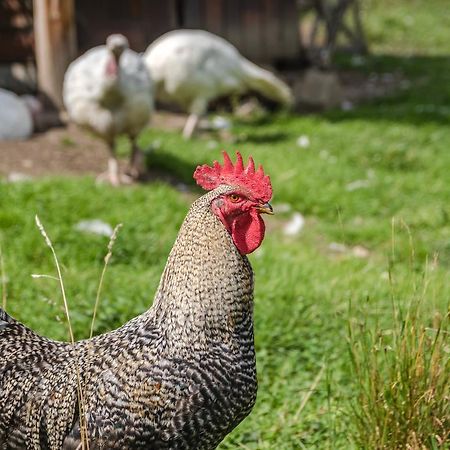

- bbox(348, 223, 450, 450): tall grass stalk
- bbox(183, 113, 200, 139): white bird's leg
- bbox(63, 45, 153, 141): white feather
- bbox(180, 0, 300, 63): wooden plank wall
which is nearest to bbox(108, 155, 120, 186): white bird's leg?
bbox(63, 45, 153, 141): white feather

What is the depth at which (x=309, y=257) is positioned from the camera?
659 cm

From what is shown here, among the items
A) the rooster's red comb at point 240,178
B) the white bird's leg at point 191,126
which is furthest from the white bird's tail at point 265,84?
the rooster's red comb at point 240,178

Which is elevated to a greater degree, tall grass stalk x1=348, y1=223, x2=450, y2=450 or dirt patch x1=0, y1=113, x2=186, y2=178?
tall grass stalk x1=348, y1=223, x2=450, y2=450

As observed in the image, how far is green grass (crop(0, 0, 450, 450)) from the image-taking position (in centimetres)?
398

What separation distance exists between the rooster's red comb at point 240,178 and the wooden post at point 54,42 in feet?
26.1

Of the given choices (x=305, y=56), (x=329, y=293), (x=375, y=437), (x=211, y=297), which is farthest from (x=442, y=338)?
(x=305, y=56)

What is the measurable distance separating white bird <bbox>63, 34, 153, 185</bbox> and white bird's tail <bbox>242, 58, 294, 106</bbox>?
10.3 feet

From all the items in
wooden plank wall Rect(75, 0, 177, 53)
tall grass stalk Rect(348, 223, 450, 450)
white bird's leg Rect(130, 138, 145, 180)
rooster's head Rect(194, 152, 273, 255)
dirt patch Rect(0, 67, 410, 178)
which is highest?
rooster's head Rect(194, 152, 273, 255)

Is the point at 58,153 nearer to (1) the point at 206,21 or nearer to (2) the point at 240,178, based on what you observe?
(1) the point at 206,21

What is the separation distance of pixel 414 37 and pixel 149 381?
20.3m

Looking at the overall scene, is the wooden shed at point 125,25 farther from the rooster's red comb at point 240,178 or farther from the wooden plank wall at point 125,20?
the rooster's red comb at point 240,178

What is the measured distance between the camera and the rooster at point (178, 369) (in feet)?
9.89

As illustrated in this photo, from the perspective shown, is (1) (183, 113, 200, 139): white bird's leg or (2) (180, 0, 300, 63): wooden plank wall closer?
(1) (183, 113, 200, 139): white bird's leg

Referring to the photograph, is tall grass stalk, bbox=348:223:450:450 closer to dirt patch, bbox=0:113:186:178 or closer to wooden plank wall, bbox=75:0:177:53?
dirt patch, bbox=0:113:186:178
